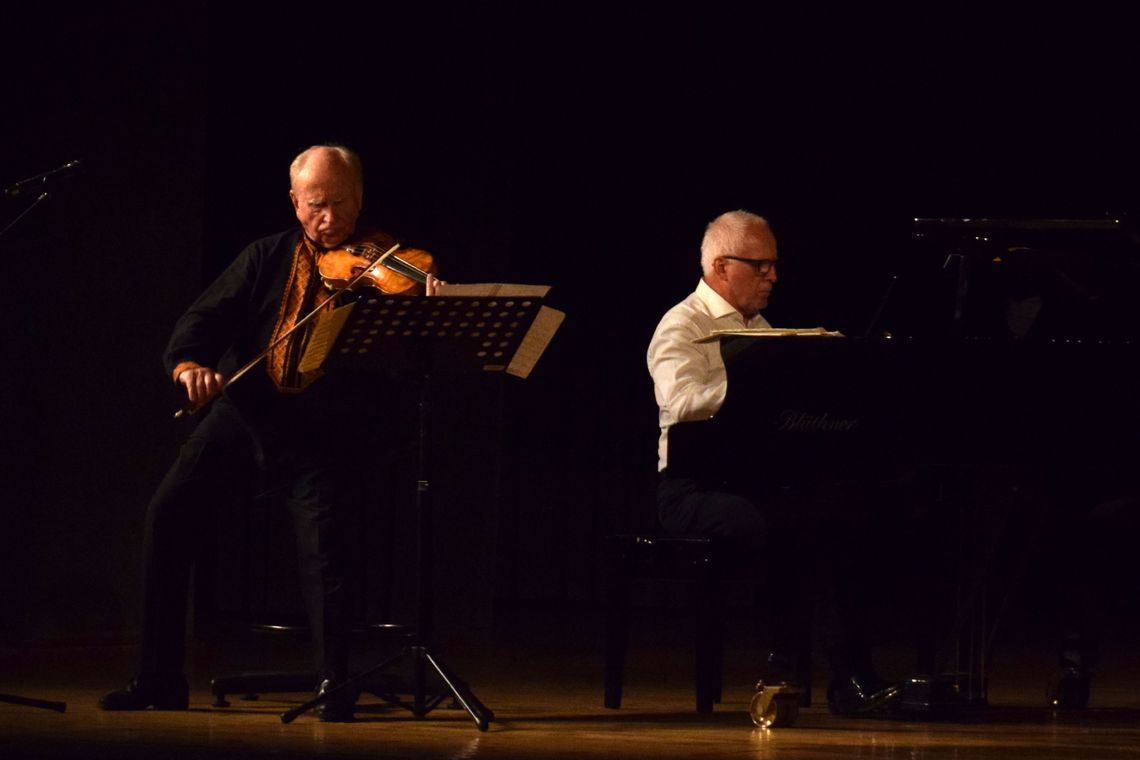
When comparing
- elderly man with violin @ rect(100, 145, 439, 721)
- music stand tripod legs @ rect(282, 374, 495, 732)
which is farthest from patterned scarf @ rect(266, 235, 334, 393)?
music stand tripod legs @ rect(282, 374, 495, 732)

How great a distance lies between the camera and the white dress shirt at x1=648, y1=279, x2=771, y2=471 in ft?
15.3

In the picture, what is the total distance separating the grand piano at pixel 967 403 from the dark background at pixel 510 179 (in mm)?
2551

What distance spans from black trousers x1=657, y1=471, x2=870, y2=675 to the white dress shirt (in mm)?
226

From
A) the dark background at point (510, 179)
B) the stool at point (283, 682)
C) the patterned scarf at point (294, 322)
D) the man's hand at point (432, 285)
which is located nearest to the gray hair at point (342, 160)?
the patterned scarf at point (294, 322)

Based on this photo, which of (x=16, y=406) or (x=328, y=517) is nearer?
(x=328, y=517)

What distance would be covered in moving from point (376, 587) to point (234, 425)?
271 cm

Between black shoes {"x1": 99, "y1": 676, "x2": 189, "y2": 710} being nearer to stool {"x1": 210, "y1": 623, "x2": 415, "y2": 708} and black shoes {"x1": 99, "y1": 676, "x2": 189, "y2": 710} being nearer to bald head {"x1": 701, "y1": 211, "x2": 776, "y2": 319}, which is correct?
stool {"x1": 210, "y1": 623, "x2": 415, "y2": 708}

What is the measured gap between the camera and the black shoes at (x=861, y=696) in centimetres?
446

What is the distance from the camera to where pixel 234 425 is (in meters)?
4.57

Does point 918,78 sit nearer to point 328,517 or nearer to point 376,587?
point 376,587

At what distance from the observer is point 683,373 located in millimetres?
4738

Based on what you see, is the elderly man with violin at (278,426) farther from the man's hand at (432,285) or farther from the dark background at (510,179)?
the dark background at (510,179)

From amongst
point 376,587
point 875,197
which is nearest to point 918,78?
point 875,197

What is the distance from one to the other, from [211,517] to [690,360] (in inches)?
49.6
